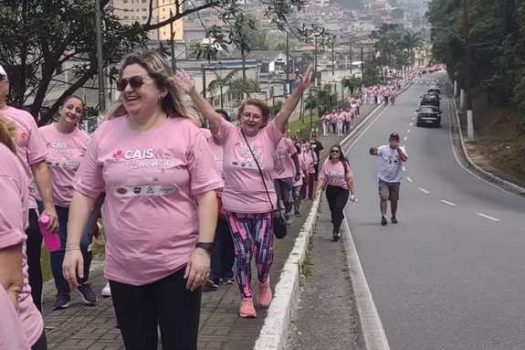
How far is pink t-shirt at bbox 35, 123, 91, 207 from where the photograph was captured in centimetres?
610

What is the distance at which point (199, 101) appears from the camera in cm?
532

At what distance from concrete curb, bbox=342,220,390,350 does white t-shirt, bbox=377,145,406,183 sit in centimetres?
391

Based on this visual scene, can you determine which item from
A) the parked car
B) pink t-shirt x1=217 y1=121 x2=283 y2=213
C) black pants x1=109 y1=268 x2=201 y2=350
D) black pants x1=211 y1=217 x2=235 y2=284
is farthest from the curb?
the parked car

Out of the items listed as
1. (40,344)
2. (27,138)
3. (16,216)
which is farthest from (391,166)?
(16,216)

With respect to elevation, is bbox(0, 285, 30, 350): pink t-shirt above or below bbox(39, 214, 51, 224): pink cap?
above

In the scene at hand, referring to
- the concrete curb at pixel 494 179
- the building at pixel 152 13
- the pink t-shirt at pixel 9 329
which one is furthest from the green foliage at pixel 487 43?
the pink t-shirt at pixel 9 329

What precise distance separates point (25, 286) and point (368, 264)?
7794 mm

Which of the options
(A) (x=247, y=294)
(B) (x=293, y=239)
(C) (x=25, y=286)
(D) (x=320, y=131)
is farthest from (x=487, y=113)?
(C) (x=25, y=286)

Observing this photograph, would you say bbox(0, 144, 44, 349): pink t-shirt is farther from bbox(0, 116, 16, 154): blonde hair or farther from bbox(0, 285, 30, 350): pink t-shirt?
bbox(0, 285, 30, 350): pink t-shirt

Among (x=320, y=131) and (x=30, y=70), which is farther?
(x=320, y=131)

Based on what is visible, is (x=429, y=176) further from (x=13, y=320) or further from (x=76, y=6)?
(x=13, y=320)

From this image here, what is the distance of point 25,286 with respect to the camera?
2.84m

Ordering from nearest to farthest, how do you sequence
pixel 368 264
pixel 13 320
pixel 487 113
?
pixel 13 320 < pixel 368 264 < pixel 487 113

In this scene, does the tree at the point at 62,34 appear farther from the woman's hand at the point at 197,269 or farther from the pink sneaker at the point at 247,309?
the woman's hand at the point at 197,269
